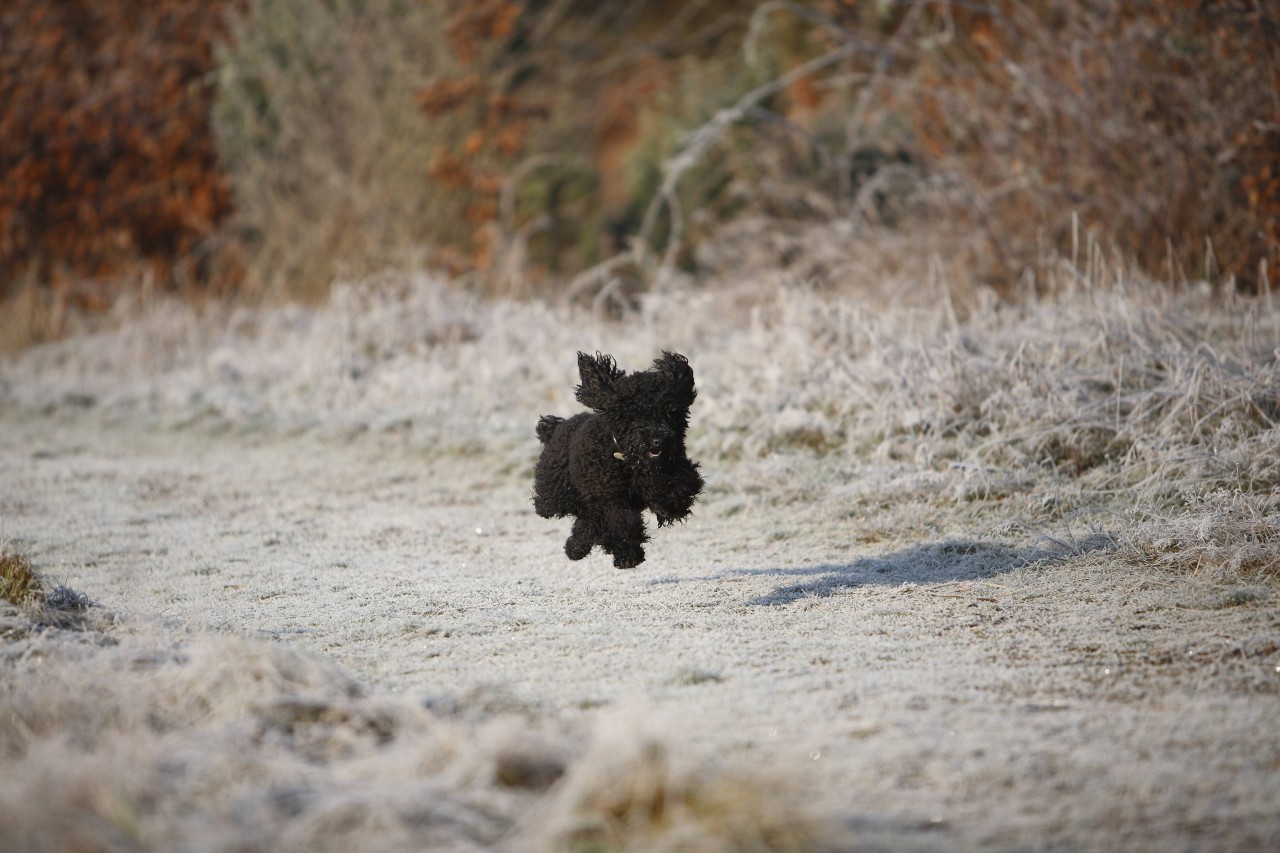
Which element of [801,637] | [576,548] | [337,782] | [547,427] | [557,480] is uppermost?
[547,427]

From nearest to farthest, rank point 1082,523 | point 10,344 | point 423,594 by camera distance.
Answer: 1. point 423,594
2. point 1082,523
3. point 10,344

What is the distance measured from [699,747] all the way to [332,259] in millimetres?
9191

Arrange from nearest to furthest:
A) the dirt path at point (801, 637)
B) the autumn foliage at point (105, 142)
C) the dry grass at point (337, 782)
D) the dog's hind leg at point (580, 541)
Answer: the dry grass at point (337, 782), the dirt path at point (801, 637), the dog's hind leg at point (580, 541), the autumn foliage at point (105, 142)

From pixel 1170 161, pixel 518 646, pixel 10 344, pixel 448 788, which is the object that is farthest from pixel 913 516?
pixel 10 344

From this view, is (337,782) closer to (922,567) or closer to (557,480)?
(557,480)

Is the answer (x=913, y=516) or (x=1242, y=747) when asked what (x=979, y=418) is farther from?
(x=1242, y=747)

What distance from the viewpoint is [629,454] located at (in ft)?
12.2

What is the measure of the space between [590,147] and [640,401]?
34.8ft

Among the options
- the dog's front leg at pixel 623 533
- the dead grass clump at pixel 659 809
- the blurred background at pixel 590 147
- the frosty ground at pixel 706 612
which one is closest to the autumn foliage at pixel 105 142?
the blurred background at pixel 590 147

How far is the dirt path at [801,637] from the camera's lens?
246 centimetres

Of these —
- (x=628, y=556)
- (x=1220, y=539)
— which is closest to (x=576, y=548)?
(x=628, y=556)

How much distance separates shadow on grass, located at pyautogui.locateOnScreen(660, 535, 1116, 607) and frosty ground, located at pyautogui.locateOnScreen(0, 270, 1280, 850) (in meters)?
0.02

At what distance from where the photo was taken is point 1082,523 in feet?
15.0

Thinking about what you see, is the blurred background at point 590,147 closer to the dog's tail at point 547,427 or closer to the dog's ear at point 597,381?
the dog's tail at point 547,427
